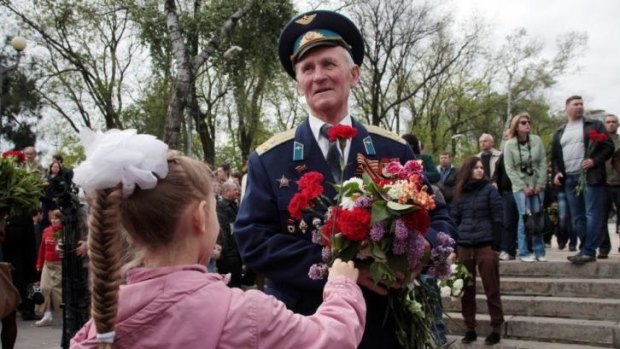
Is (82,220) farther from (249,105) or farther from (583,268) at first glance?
(249,105)

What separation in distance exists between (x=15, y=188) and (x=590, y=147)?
6.50 m

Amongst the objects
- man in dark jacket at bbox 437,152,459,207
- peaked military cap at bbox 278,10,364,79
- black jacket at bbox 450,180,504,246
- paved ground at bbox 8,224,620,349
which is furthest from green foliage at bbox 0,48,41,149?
peaked military cap at bbox 278,10,364,79

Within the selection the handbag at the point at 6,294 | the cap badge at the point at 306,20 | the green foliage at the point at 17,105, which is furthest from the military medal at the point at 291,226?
the green foliage at the point at 17,105

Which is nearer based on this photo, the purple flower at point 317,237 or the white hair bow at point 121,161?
the white hair bow at point 121,161

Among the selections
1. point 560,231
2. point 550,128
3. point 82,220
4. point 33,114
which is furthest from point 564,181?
point 550,128

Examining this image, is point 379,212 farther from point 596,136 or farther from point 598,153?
point 598,153

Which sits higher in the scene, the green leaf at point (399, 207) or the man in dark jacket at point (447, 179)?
the man in dark jacket at point (447, 179)

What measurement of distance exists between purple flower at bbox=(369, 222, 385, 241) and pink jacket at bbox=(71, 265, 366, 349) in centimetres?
29

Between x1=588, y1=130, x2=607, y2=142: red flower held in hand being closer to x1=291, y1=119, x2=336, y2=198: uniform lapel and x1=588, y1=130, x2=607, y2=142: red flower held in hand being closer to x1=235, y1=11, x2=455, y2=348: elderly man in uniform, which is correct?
x1=235, y1=11, x2=455, y2=348: elderly man in uniform

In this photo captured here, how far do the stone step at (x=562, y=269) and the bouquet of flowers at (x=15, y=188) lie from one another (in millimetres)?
6133

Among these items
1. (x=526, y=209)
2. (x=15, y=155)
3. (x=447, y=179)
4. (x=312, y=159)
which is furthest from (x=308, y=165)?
(x=447, y=179)

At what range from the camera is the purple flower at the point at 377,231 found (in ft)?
6.01

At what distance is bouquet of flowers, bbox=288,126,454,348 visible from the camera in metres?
1.84

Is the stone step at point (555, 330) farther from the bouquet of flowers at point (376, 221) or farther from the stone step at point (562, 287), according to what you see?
the bouquet of flowers at point (376, 221)
